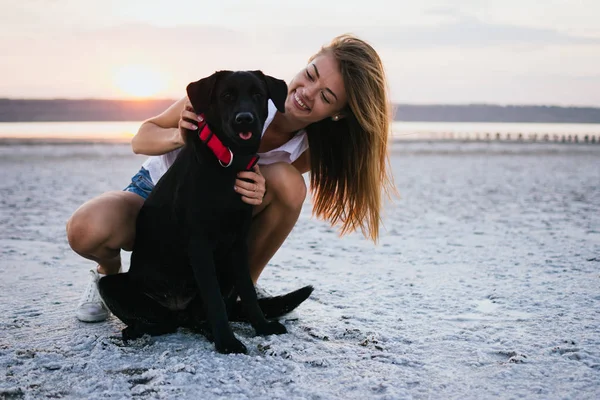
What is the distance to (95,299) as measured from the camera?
10.00 feet

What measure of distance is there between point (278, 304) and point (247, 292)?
276 mm

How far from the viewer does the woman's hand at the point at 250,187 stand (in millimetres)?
2554

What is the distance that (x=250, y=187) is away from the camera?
260 centimetres

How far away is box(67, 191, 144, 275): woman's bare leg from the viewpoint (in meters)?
2.82

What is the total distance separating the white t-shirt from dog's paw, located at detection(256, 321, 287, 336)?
2.86ft

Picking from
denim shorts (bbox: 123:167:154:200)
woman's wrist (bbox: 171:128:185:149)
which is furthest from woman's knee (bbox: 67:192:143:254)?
woman's wrist (bbox: 171:128:185:149)

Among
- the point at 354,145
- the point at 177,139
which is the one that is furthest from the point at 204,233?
the point at 354,145

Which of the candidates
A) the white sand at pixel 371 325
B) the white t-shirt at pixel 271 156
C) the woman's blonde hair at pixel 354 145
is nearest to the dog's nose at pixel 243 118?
the white t-shirt at pixel 271 156

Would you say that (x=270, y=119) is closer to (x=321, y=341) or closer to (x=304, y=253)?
(x=321, y=341)

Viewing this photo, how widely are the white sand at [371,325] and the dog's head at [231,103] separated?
865mm

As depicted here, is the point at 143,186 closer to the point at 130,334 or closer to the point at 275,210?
the point at 275,210

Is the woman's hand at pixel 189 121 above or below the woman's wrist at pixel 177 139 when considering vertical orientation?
above

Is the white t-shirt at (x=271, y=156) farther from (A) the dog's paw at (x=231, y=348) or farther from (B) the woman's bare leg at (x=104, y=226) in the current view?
(A) the dog's paw at (x=231, y=348)

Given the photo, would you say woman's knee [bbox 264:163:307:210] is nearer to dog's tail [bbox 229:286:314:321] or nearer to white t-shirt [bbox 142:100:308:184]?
white t-shirt [bbox 142:100:308:184]
